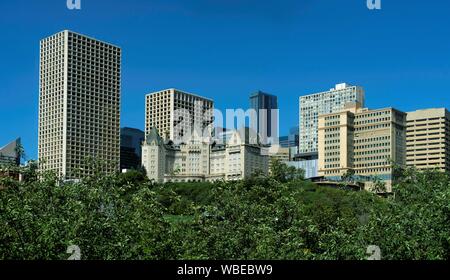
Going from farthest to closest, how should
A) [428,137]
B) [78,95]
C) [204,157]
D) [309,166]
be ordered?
[309,166]
[78,95]
[428,137]
[204,157]

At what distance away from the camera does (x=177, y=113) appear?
493ft

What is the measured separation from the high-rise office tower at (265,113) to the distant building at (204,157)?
6678mm

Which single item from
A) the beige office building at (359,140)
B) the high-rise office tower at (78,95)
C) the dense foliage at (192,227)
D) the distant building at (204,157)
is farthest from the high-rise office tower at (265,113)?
the dense foliage at (192,227)

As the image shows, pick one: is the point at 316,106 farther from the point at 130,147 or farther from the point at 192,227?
the point at 192,227

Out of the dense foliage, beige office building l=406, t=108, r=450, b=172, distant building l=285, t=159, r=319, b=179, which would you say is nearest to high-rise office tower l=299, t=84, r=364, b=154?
distant building l=285, t=159, r=319, b=179

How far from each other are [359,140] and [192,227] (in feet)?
347

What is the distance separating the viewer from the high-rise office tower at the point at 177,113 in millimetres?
150125

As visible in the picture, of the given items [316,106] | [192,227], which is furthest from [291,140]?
[192,227]

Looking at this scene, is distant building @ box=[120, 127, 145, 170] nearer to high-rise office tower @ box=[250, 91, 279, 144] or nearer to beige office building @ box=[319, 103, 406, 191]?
high-rise office tower @ box=[250, 91, 279, 144]

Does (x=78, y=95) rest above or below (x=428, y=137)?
above

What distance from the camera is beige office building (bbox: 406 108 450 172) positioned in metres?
129

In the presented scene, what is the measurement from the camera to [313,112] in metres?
158

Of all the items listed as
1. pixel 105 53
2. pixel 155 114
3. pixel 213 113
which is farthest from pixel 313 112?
pixel 105 53
